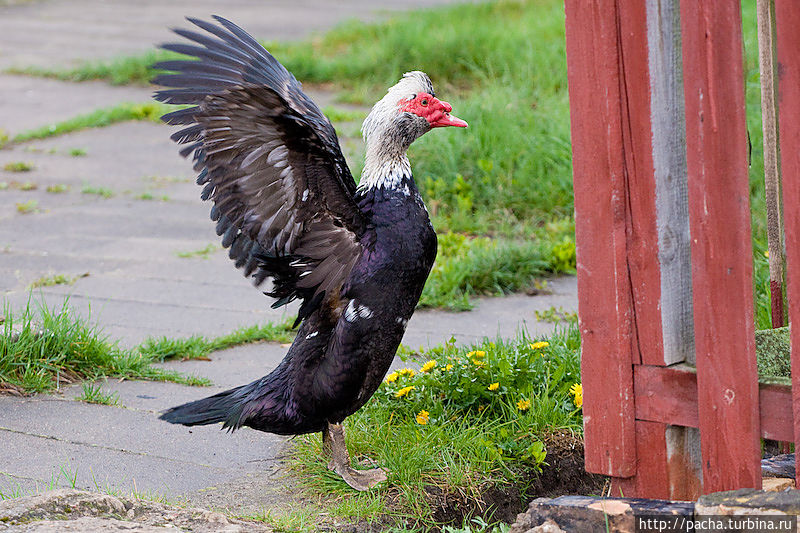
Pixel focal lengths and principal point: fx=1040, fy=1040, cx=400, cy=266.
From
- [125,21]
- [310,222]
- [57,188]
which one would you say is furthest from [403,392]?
[125,21]

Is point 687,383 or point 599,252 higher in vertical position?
point 599,252

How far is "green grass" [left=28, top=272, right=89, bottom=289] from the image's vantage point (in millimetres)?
5848

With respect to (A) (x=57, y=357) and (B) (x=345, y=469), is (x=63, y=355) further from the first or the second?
(B) (x=345, y=469)

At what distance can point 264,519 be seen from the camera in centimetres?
330

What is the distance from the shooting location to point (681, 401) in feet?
9.54

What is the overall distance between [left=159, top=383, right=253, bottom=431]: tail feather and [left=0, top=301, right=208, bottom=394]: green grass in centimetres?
88

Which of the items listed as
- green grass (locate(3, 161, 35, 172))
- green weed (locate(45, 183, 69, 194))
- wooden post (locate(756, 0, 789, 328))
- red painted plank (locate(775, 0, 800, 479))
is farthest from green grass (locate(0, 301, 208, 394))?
green grass (locate(3, 161, 35, 172))

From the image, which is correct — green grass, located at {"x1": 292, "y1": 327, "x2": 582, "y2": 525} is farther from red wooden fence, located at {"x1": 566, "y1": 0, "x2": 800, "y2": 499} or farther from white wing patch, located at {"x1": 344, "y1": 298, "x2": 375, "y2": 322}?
red wooden fence, located at {"x1": 566, "y1": 0, "x2": 800, "y2": 499}

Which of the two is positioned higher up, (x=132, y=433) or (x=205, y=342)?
(x=205, y=342)

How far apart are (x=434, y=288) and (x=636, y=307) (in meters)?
2.77

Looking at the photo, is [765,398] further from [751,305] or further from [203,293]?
[203,293]

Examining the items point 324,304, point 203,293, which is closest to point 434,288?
point 203,293

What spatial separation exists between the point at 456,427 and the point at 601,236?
126 cm

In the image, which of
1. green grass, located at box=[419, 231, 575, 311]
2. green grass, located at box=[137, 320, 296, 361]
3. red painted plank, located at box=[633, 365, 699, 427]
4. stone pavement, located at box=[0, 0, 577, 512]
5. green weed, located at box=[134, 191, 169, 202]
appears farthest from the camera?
green weed, located at box=[134, 191, 169, 202]
